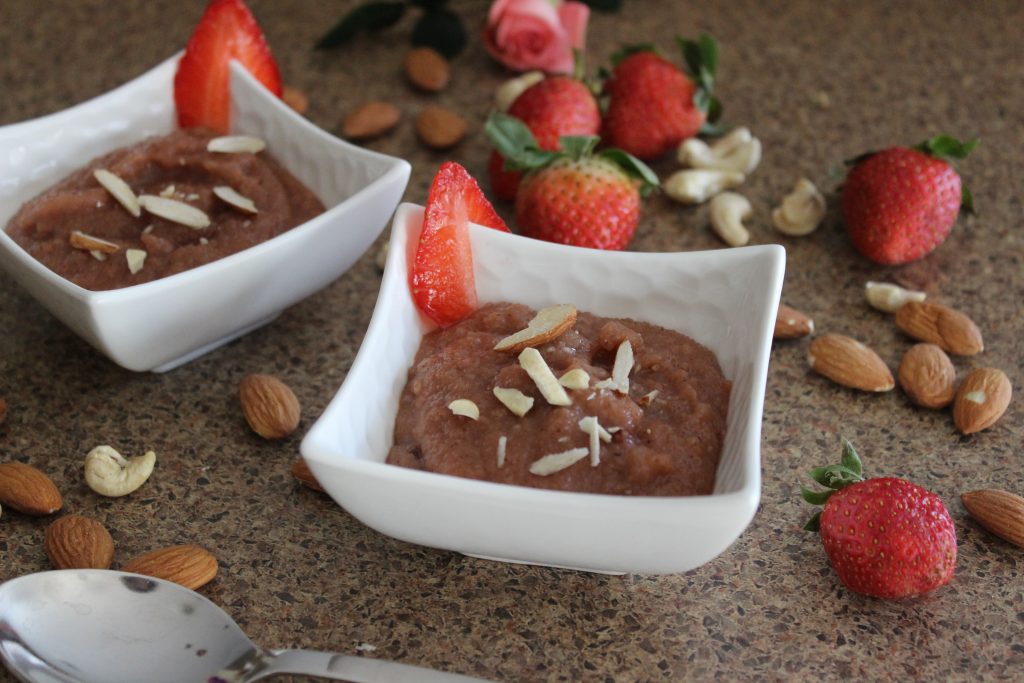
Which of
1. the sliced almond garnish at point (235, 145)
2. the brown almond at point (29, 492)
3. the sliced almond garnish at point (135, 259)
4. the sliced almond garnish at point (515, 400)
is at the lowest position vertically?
the brown almond at point (29, 492)

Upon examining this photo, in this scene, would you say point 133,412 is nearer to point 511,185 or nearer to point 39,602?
point 39,602

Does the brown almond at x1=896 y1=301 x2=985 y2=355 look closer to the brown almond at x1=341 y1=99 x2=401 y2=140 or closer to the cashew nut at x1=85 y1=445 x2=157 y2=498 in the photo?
the brown almond at x1=341 y1=99 x2=401 y2=140

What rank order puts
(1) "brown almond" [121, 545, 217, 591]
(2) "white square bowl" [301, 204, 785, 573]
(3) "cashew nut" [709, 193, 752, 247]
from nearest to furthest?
(2) "white square bowl" [301, 204, 785, 573]
(1) "brown almond" [121, 545, 217, 591]
(3) "cashew nut" [709, 193, 752, 247]

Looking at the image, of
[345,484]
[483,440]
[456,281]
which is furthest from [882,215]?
[345,484]

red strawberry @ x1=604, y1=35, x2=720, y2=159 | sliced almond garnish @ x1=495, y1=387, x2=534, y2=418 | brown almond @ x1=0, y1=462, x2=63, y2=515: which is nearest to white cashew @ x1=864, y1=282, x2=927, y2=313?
red strawberry @ x1=604, y1=35, x2=720, y2=159

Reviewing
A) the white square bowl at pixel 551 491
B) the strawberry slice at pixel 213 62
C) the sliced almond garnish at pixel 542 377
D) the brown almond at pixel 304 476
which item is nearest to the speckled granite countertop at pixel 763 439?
the brown almond at pixel 304 476

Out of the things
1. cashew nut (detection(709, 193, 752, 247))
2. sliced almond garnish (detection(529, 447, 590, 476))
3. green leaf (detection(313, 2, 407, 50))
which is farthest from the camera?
green leaf (detection(313, 2, 407, 50))

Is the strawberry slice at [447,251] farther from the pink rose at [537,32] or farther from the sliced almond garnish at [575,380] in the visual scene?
the pink rose at [537,32]
